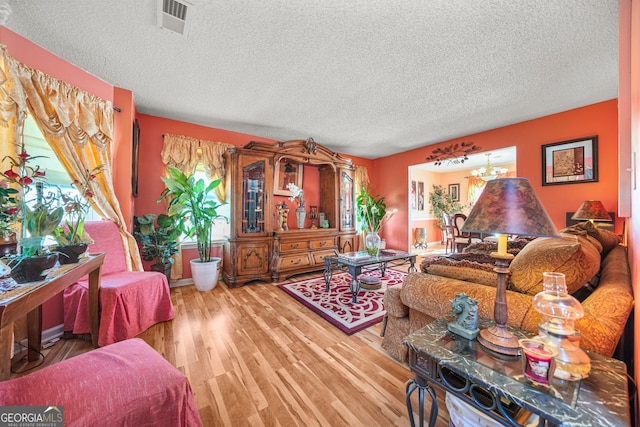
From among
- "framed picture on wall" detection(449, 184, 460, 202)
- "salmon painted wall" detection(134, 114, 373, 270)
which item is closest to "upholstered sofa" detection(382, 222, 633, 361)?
"salmon painted wall" detection(134, 114, 373, 270)

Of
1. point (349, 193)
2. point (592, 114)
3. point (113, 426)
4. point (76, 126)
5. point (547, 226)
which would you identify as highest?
point (592, 114)

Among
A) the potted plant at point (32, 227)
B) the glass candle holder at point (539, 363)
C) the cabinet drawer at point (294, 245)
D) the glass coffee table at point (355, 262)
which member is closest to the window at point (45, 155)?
the potted plant at point (32, 227)

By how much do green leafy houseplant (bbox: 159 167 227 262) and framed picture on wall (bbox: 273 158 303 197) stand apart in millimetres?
1230

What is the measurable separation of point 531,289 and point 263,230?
316 cm

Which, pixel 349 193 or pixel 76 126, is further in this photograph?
pixel 349 193

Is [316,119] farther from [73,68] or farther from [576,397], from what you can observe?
[576,397]

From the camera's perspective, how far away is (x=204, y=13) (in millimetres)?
1563

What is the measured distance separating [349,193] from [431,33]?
3.01 metres

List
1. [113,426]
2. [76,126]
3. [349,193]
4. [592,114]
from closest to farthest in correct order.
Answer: [113,426]
[76,126]
[592,114]
[349,193]

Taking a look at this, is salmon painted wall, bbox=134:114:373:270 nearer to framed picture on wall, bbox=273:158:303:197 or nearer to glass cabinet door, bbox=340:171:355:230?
framed picture on wall, bbox=273:158:303:197

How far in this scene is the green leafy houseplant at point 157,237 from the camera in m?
2.83

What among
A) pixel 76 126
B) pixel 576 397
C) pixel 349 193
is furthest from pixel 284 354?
pixel 349 193

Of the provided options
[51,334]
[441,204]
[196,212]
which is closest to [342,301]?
[196,212]

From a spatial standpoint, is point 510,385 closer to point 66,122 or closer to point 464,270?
point 464,270
